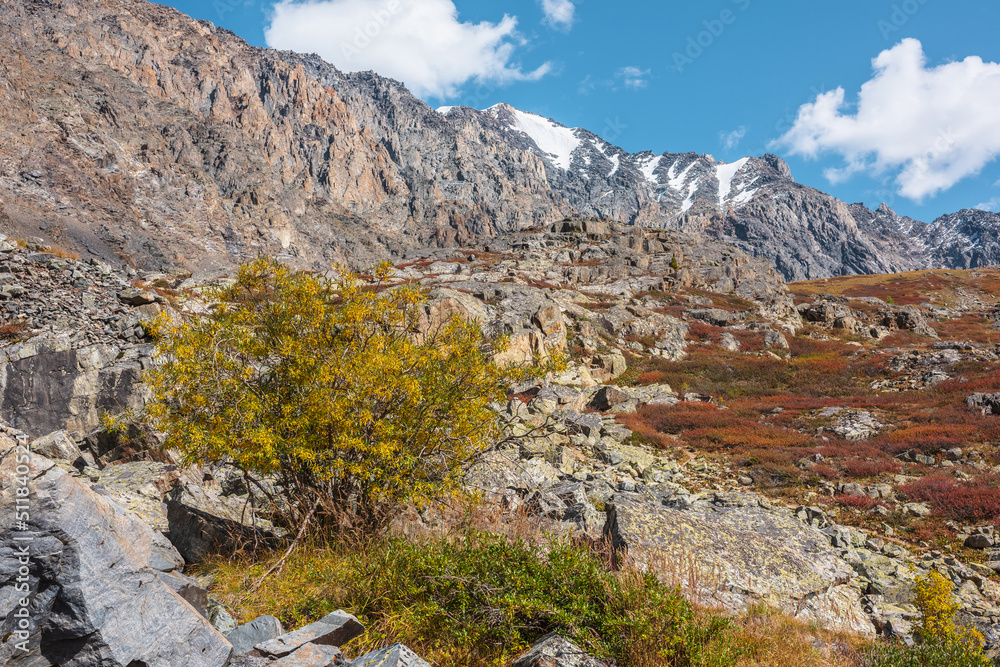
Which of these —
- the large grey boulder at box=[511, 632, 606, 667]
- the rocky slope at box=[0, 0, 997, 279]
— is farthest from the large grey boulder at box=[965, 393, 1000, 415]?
the rocky slope at box=[0, 0, 997, 279]

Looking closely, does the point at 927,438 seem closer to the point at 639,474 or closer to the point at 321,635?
the point at 639,474

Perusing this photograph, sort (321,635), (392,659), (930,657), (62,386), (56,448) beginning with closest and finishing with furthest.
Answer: (392,659) < (321,635) < (930,657) < (56,448) < (62,386)

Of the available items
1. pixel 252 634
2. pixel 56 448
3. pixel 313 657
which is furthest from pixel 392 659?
pixel 56 448

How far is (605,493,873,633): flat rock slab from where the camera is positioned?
6375 mm

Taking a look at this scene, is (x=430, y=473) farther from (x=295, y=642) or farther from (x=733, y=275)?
(x=733, y=275)

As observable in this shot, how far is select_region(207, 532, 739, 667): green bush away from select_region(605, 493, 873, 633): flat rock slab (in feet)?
4.84

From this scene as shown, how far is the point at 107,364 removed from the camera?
1313 centimetres

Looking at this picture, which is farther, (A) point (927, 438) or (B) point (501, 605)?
(A) point (927, 438)

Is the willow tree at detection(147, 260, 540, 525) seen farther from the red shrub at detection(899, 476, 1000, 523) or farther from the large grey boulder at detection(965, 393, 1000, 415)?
the large grey boulder at detection(965, 393, 1000, 415)

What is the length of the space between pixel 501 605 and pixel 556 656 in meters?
0.75

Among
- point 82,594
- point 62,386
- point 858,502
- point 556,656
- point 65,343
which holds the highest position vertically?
point 65,343

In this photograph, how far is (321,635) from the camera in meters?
4.12

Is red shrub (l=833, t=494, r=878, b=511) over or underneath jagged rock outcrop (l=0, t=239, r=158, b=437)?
underneath

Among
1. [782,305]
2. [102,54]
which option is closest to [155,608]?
[782,305]
